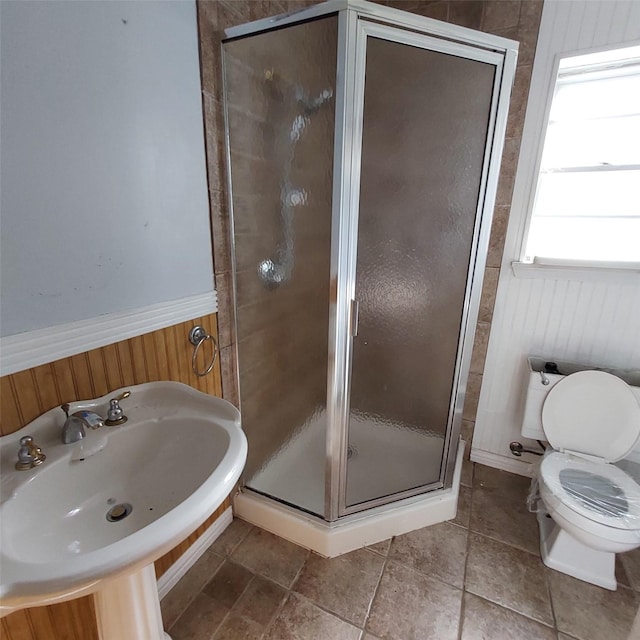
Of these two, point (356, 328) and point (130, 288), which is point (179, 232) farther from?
point (356, 328)

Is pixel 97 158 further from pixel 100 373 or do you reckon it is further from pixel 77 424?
pixel 77 424

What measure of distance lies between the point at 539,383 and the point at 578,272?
0.57 meters

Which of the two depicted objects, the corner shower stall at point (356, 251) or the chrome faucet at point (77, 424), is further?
the corner shower stall at point (356, 251)

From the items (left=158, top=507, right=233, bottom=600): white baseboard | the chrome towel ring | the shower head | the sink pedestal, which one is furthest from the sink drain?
the shower head

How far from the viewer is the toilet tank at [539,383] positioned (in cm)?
162

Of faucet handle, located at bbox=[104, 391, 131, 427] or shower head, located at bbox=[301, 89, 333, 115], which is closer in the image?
faucet handle, located at bbox=[104, 391, 131, 427]

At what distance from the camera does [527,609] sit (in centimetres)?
129

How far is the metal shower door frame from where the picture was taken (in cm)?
106

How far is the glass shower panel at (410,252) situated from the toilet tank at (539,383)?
18.5 inches

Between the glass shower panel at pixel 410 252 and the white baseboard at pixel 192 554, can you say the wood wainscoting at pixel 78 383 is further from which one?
the glass shower panel at pixel 410 252

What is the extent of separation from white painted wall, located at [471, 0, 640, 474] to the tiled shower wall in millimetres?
39

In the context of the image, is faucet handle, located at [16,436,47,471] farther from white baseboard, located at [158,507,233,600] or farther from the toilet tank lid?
the toilet tank lid

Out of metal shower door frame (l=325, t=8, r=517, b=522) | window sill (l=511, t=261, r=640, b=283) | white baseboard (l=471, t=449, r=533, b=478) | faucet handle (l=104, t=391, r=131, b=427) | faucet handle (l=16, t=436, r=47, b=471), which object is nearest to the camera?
faucet handle (l=16, t=436, r=47, b=471)

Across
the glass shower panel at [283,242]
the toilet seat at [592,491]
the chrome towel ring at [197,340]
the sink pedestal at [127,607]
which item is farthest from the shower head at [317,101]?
the toilet seat at [592,491]
